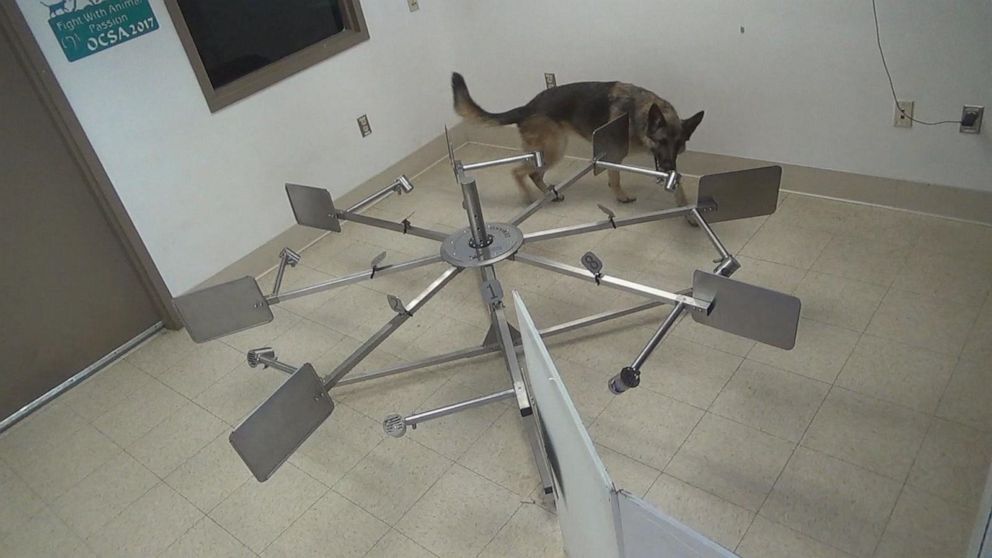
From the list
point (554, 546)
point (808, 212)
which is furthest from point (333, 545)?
point (808, 212)

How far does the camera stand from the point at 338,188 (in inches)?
130

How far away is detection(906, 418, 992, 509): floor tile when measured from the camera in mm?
1578

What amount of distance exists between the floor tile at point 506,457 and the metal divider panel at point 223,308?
2.58ft

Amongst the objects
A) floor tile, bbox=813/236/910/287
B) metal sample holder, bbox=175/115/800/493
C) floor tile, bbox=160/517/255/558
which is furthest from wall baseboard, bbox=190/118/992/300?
floor tile, bbox=160/517/255/558

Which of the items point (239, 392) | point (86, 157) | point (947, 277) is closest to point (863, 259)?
point (947, 277)

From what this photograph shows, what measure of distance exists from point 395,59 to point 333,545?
2486 millimetres

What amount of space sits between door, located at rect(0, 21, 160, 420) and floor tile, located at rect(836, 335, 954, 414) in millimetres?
2749

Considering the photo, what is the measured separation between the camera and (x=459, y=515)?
5.87ft

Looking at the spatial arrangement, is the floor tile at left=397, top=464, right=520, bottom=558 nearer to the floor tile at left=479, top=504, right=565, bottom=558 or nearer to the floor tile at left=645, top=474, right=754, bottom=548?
the floor tile at left=479, top=504, right=565, bottom=558

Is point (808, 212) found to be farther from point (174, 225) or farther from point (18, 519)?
point (18, 519)

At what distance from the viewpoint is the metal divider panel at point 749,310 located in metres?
1.37

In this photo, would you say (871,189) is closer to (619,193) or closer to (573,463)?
(619,193)

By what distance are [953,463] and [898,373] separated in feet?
A: 1.06

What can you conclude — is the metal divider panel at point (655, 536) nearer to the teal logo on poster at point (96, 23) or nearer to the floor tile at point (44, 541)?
the floor tile at point (44, 541)
